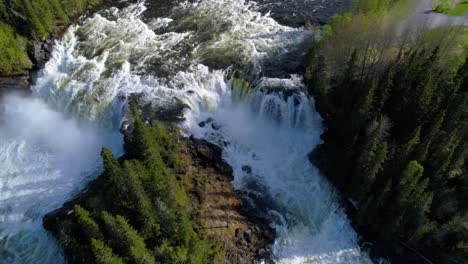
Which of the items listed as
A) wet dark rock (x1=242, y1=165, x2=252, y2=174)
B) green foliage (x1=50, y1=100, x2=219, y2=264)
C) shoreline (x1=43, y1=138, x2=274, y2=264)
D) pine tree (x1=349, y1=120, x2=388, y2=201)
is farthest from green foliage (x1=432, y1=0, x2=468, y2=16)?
green foliage (x1=50, y1=100, x2=219, y2=264)

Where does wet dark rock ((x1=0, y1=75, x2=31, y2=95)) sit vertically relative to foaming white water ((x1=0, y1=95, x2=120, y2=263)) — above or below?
above

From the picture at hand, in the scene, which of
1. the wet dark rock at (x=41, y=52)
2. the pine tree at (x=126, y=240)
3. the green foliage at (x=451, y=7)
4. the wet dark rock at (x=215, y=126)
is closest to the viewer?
the pine tree at (x=126, y=240)

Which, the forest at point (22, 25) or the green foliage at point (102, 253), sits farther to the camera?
the forest at point (22, 25)

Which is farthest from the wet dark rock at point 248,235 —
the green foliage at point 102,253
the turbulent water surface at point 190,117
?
the green foliage at point 102,253

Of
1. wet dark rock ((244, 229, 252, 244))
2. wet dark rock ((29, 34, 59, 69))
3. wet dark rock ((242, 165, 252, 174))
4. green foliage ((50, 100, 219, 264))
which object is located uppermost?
wet dark rock ((29, 34, 59, 69))

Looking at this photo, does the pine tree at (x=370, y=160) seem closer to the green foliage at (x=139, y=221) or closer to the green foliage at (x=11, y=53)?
the green foliage at (x=139, y=221)

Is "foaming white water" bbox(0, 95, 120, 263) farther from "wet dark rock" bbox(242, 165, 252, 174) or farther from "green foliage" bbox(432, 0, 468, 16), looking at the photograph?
"green foliage" bbox(432, 0, 468, 16)

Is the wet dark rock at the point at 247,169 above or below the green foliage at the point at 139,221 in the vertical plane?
below
